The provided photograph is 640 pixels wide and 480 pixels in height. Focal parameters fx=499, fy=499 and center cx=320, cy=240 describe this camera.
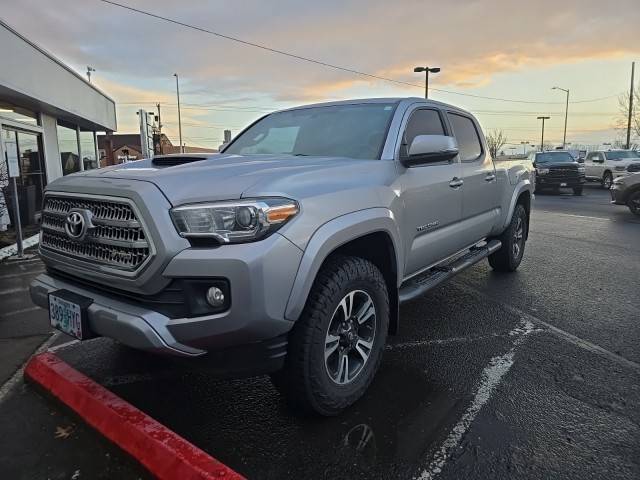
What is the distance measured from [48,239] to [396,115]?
8.22ft

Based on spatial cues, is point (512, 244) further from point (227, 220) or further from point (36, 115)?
point (36, 115)

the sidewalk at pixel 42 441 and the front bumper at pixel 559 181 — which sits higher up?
the front bumper at pixel 559 181

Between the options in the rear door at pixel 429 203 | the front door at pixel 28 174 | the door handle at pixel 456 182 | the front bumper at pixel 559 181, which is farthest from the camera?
the front bumper at pixel 559 181

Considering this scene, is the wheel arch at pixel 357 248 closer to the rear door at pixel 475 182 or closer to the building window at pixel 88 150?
the rear door at pixel 475 182

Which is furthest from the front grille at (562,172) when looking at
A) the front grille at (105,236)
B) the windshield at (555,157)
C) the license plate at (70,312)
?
the license plate at (70,312)

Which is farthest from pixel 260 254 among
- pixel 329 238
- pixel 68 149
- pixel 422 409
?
pixel 68 149

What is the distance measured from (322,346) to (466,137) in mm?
3228

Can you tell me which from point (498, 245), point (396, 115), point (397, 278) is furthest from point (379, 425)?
point (498, 245)

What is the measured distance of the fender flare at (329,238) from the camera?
2.39m

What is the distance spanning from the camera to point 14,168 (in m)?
7.17

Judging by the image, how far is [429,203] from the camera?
12.3 ft

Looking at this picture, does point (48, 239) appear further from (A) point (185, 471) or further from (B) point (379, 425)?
(B) point (379, 425)

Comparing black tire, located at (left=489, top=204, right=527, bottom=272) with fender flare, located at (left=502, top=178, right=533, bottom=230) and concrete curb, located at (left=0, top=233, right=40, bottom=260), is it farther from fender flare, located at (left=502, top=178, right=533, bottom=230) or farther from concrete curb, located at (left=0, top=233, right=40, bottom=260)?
concrete curb, located at (left=0, top=233, right=40, bottom=260)

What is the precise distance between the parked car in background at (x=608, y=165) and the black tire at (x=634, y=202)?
10.4 m
